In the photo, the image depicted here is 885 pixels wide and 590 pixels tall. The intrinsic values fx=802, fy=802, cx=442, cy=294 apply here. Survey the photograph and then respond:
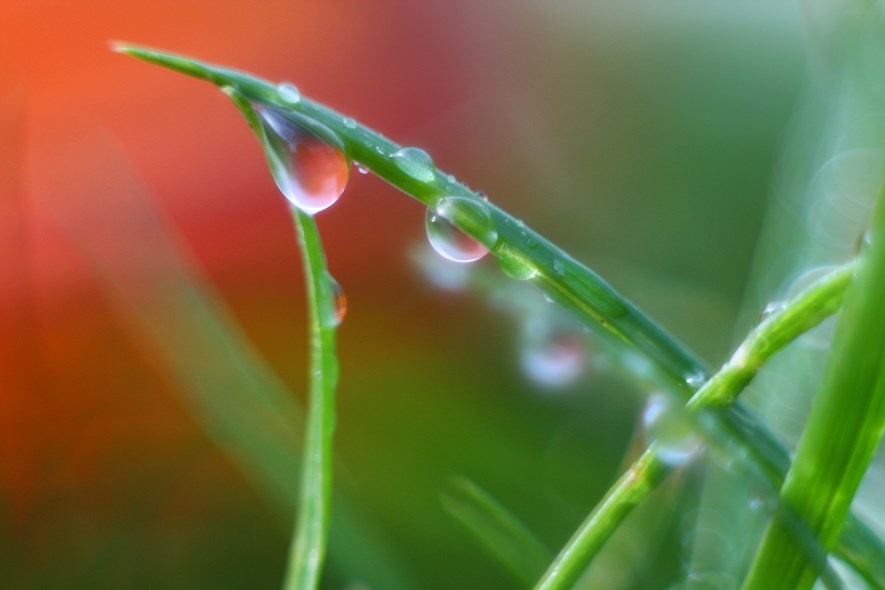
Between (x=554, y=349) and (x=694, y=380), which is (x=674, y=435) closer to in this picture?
(x=694, y=380)

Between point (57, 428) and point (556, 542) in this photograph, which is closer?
point (556, 542)

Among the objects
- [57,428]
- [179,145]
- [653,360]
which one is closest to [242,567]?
[57,428]

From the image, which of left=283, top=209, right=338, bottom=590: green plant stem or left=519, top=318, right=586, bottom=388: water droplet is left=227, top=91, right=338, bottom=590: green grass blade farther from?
left=519, top=318, right=586, bottom=388: water droplet

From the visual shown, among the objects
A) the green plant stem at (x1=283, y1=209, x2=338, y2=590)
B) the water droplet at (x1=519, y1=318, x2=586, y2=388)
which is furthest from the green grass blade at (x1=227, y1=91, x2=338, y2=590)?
the water droplet at (x1=519, y1=318, x2=586, y2=388)

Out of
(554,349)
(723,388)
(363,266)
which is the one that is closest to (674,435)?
(723,388)

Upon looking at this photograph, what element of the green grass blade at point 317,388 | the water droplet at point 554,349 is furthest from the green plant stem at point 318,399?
the water droplet at point 554,349

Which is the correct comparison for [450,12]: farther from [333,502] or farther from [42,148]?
[333,502]
